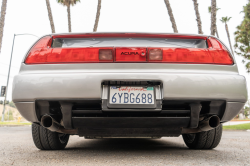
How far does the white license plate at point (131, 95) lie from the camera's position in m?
2.59

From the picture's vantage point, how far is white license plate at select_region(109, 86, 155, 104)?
2.59 meters

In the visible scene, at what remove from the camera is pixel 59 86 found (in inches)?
102

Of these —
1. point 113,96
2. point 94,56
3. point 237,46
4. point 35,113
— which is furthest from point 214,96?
point 237,46

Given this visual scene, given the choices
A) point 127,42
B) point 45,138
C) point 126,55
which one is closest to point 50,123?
point 45,138

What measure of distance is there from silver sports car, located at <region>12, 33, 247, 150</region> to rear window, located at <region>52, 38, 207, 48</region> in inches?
0.4

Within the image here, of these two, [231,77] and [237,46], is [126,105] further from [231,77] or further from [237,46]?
[237,46]

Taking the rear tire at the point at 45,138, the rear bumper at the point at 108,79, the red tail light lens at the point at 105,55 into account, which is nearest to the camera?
the rear bumper at the point at 108,79

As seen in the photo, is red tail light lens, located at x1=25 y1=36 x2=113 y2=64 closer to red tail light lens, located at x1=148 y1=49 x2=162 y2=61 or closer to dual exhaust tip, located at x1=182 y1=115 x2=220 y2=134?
red tail light lens, located at x1=148 y1=49 x2=162 y2=61

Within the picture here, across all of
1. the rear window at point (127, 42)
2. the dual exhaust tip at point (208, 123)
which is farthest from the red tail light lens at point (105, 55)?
the dual exhaust tip at point (208, 123)

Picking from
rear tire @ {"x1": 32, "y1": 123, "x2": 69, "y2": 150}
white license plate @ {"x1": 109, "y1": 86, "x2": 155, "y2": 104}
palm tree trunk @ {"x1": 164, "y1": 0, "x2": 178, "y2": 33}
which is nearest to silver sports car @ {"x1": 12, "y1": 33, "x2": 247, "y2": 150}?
white license plate @ {"x1": 109, "y1": 86, "x2": 155, "y2": 104}

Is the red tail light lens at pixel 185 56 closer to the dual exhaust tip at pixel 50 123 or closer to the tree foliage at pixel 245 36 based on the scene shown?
the dual exhaust tip at pixel 50 123

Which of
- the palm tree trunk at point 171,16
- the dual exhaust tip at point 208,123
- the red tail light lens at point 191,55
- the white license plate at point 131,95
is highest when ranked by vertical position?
the palm tree trunk at point 171,16

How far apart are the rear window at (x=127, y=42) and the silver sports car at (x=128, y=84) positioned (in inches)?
0.4

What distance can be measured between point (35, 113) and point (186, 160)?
156 centimetres
